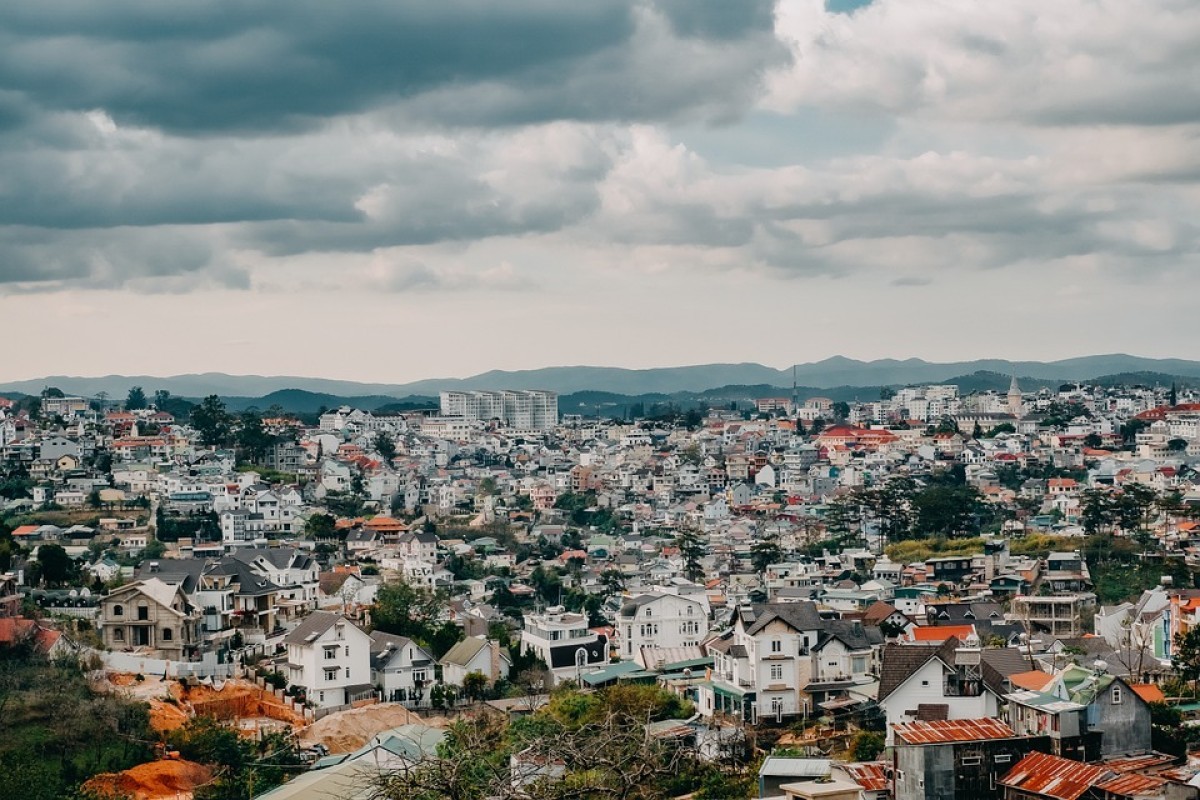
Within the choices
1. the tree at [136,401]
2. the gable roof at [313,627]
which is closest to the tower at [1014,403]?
the tree at [136,401]

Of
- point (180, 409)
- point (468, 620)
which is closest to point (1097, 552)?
point (468, 620)

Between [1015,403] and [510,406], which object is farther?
[510,406]

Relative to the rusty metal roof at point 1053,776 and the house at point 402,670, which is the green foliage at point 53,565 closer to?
the house at point 402,670

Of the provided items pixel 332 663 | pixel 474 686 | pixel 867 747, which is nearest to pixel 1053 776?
pixel 867 747

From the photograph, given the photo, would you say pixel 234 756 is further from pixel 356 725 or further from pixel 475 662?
pixel 475 662

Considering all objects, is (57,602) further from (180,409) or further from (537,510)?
(180,409)

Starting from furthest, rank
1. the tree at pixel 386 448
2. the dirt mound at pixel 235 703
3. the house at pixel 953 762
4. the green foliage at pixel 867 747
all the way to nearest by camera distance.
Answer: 1. the tree at pixel 386 448
2. the dirt mound at pixel 235 703
3. the green foliage at pixel 867 747
4. the house at pixel 953 762

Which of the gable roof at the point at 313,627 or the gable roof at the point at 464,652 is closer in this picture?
the gable roof at the point at 313,627
